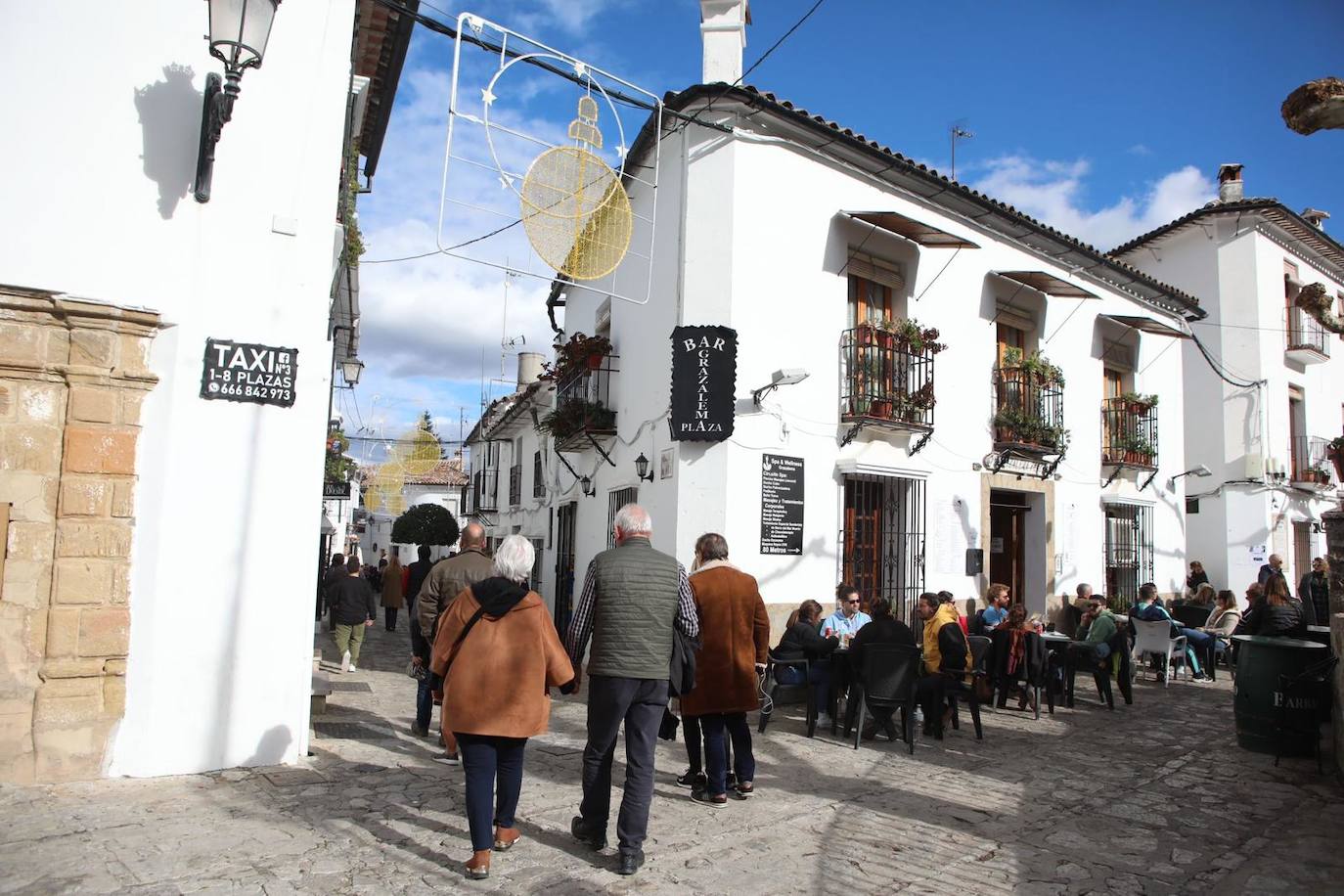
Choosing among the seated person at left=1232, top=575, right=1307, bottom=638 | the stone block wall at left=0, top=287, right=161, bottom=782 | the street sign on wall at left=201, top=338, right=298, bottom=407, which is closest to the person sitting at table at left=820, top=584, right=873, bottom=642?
the seated person at left=1232, top=575, right=1307, bottom=638

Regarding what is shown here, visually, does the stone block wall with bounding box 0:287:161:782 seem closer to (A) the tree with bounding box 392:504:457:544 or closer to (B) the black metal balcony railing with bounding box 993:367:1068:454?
(B) the black metal balcony railing with bounding box 993:367:1068:454

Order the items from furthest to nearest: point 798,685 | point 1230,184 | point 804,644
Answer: point 1230,184 → point 798,685 → point 804,644

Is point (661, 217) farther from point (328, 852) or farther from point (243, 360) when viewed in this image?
point (328, 852)

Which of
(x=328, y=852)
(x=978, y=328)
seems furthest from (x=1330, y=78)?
(x=978, y=328)

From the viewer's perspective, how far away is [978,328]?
37.1ft

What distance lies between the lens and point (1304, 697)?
21.9 ft

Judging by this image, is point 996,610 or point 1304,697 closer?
point 1304,697

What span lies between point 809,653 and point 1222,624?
6.85 m

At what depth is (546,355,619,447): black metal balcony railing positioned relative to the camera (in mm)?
10695

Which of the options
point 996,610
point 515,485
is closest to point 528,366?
point 515,485

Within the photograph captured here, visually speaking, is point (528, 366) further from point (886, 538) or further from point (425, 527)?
point (886, 538)

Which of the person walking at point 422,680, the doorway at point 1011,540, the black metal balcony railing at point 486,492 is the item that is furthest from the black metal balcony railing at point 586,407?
the black metal balcony railing at point 486,492

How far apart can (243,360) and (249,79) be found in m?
1.86

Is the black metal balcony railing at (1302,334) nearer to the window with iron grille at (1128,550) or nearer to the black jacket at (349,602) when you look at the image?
the window with iron grille at (1128,550)
